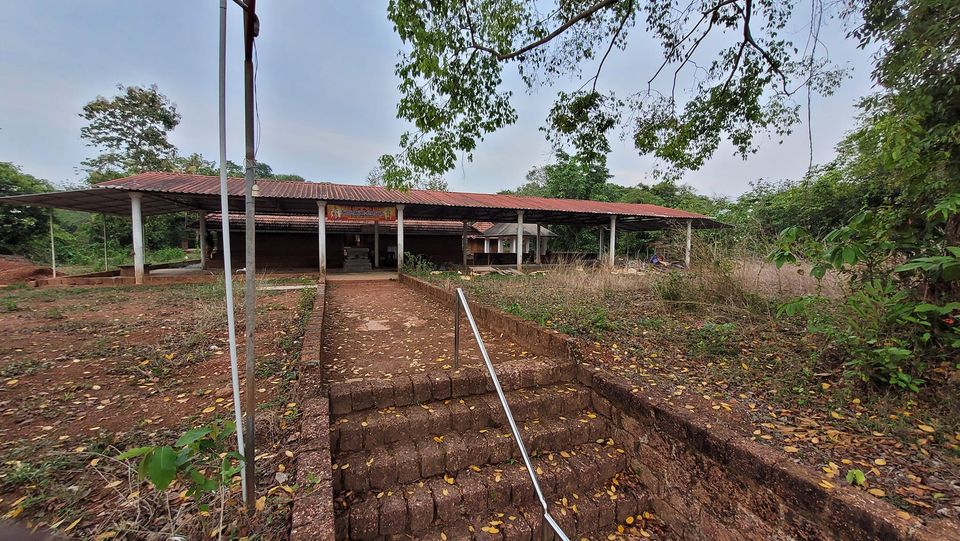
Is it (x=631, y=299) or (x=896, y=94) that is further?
(x=631, y=299)

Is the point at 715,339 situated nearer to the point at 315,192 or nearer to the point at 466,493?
the point at 466,493

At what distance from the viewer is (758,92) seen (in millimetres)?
5391

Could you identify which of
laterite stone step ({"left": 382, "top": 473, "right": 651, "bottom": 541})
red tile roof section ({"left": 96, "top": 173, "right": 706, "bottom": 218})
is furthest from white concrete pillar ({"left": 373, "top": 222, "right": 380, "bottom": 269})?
laterite stone step ({"left": 382, "top": 473, "right": 651, "bottom": 541})

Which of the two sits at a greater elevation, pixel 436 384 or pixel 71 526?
pixel 436 384

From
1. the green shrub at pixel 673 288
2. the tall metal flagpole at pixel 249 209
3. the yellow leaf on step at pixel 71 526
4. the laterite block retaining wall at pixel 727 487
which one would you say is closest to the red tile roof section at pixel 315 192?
the green shrub at pixel 673 288

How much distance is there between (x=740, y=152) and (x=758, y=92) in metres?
0.91

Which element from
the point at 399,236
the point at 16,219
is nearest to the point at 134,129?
the point at 16,219

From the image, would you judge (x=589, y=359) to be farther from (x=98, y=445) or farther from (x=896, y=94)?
(x=98, y=445)

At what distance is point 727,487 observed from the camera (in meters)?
1.99

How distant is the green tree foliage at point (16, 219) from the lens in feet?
49.3

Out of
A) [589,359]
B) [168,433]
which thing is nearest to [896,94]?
[589,359]

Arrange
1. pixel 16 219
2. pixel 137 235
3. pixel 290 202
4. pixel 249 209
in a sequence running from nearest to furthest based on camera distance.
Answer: pixel 249 209
pixel 137 235
pixel 290 202
pixel 16 219

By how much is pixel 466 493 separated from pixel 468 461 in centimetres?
23

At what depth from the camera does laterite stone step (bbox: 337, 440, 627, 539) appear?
1961 mm
